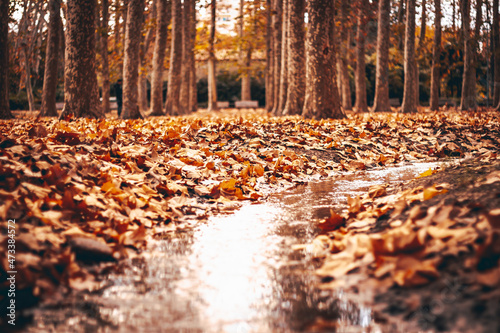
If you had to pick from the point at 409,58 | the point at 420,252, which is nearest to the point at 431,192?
the point at 420,252

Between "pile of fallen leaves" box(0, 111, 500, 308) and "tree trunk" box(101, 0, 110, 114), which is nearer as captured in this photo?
"pile of fallen leaves" box(0, 111, 500, 308)

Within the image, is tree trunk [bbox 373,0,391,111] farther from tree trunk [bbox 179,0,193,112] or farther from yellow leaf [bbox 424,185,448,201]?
yellow leaf [bbox 424,185,448,201]

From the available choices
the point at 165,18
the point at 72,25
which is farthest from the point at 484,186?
the point at 165,18

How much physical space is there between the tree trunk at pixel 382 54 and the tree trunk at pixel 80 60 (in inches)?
455

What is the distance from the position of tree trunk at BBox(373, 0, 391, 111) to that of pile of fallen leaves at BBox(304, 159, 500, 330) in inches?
640

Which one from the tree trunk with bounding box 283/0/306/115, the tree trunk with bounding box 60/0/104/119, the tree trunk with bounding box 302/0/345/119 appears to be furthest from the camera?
the tree trunk with bounding box 283/0/306/115

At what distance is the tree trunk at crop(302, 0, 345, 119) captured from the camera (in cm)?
1192

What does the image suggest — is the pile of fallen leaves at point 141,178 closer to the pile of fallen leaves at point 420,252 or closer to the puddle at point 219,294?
the pile of fallen leaves at point 420,252

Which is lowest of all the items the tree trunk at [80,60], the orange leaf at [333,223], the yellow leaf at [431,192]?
the orange leaf at [333,223]

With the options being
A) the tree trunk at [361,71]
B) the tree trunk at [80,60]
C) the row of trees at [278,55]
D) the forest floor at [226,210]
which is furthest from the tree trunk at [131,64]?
the tree trunk at [361,71]

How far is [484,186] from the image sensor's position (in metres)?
3.23

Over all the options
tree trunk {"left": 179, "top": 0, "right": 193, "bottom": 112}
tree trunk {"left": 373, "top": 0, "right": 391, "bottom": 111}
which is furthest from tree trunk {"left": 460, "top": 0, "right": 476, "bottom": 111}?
tree trunk {"left": 179, "top": 0, "right": 193, "bottom": 112}

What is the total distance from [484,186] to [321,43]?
9448 millimetres

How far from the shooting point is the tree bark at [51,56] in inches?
598
